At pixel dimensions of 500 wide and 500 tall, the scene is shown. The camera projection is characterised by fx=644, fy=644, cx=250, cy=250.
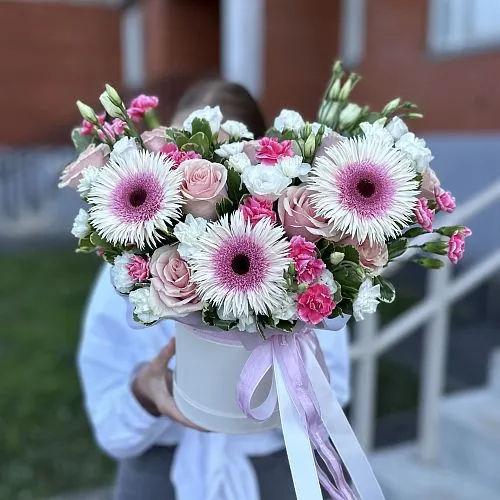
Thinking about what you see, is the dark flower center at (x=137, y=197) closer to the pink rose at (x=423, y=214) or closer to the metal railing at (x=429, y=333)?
the pink rose at (x=423, y=214)

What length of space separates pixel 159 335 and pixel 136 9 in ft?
41.8

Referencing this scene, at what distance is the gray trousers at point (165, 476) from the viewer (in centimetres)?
138

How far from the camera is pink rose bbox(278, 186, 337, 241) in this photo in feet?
2.88

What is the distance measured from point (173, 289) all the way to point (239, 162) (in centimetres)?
20

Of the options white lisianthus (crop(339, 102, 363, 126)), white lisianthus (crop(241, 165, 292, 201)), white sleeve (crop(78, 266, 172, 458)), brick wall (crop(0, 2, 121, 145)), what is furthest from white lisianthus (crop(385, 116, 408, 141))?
brick wall (crop(0, 2, 121, 145))

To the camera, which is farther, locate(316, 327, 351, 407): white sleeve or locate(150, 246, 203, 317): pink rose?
locate(316, 327, 351, 407): white sleeve

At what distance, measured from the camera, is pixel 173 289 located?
89cm

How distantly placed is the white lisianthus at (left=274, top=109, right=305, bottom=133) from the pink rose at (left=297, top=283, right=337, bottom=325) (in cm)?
28

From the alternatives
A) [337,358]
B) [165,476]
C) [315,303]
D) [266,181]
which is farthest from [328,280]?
[165,476]

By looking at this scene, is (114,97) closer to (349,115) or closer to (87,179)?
(87,179)

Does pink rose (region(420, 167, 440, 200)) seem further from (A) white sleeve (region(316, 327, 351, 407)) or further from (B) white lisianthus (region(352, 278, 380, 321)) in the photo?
(A) white sleeve (region(316, 327, 351, 407))

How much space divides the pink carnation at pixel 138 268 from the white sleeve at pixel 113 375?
410 mm

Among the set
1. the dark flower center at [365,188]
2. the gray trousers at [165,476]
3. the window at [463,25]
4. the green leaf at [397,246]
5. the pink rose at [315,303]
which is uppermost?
the window at [463,25]

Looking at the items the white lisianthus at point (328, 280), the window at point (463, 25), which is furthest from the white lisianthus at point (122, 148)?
the window at point (463, 25)
